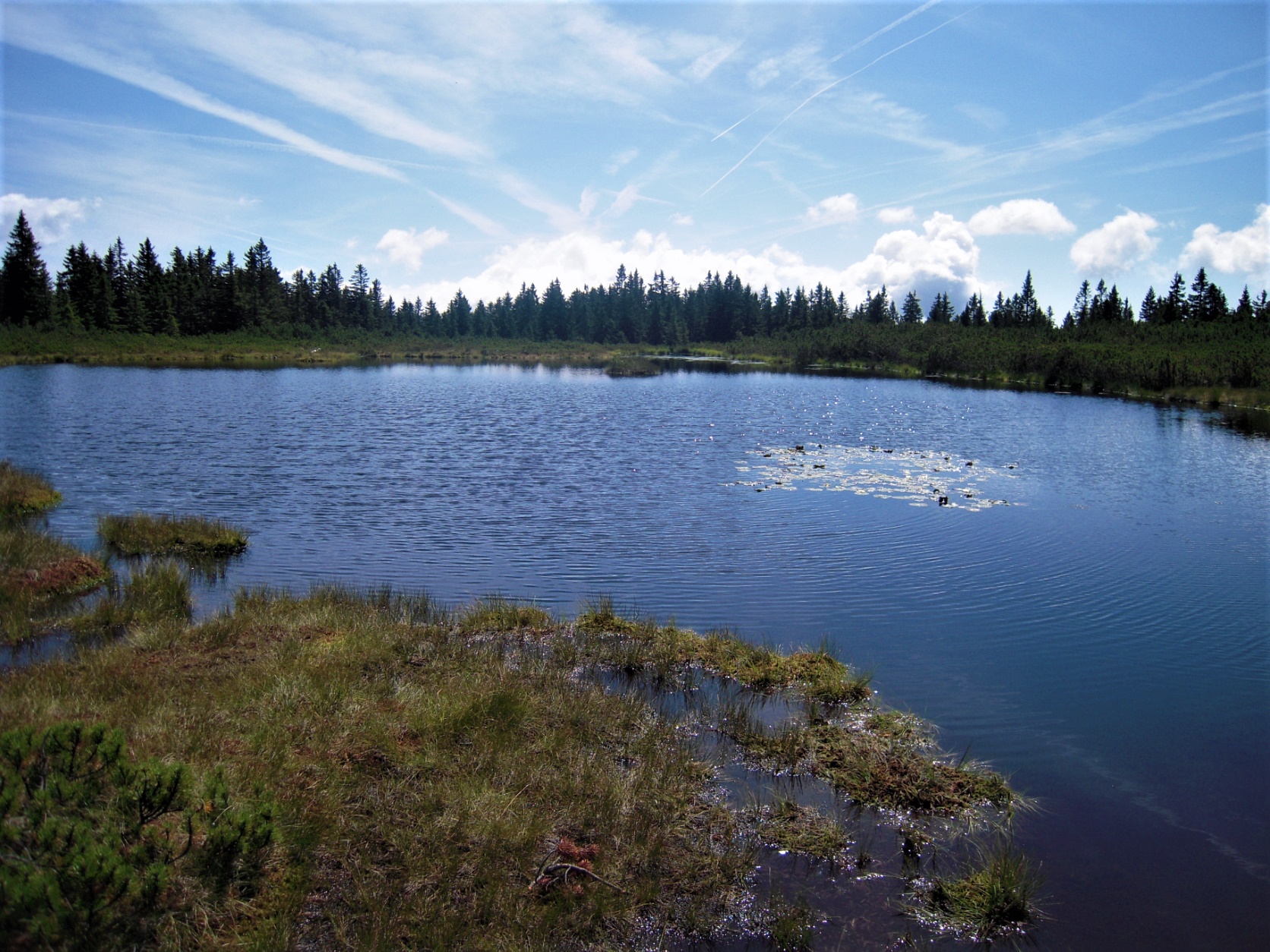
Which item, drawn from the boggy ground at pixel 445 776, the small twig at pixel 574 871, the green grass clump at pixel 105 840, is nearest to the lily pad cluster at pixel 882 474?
the boggy ground at pixel 445 776

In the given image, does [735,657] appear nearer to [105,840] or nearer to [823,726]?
[823,726]

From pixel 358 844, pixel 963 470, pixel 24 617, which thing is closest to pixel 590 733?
pixel 358 844

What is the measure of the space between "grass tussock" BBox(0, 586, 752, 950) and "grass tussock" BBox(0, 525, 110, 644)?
5.90 ft

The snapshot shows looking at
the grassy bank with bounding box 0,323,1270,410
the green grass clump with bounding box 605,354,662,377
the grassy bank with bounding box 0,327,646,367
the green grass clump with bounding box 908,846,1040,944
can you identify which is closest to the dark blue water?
the green grass clump with bounding box 908,846,1040,944

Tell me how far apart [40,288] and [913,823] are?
105950 millimetres

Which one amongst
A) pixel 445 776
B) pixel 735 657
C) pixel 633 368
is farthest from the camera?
pixel 633 368

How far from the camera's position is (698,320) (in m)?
150

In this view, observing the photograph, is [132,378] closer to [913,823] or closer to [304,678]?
[304,678]

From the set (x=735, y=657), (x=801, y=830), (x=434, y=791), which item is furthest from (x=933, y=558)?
(x=434, y=791)

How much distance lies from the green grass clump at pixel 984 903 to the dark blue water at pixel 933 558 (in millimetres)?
238

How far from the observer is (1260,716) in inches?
370

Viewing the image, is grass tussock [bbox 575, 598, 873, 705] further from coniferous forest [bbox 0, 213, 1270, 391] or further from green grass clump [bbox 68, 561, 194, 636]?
coniferous forest [bbox 0, 213, 1270, 391]

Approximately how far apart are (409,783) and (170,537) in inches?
423

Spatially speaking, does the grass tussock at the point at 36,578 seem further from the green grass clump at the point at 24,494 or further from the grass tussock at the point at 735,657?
the grass tussock at the point at 735,657
